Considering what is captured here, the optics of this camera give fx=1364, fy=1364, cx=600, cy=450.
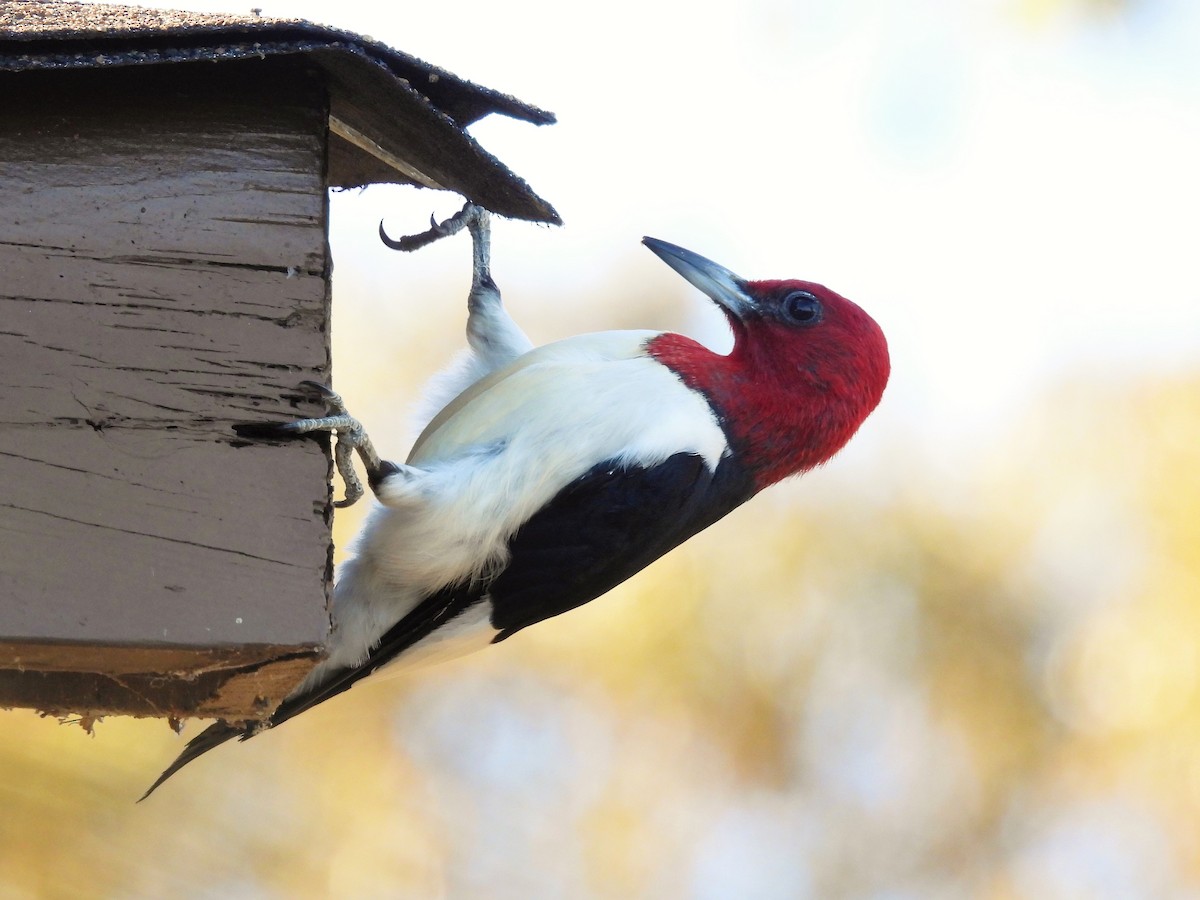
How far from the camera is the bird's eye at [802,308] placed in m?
3.02

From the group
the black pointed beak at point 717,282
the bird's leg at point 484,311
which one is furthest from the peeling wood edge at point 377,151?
the black pointed beak at point 717,282

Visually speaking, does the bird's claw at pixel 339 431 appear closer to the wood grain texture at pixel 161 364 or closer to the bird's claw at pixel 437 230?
the wood grain texture at pixel 161 364

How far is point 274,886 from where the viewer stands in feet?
13.7

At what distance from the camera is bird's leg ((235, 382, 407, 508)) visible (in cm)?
200

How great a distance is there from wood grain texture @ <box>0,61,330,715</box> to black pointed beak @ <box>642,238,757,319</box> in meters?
1.12

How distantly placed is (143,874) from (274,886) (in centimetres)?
54

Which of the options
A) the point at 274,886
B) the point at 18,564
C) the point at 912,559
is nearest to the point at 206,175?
the point at 18,564

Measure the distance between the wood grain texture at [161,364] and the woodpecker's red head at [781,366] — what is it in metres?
0.95

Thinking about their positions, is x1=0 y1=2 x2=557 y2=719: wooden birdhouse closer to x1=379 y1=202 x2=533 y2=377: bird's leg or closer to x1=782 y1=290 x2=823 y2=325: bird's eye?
x1=379 y1=202 x2=533 y2=377: bird's leg

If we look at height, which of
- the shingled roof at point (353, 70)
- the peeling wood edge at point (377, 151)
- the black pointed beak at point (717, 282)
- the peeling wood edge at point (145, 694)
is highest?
the shingled roof at point (353, 70)

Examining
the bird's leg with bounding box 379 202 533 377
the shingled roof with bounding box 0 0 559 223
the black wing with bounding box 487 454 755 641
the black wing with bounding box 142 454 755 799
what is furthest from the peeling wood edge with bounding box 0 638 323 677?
the bird's leg with bounding box 379 202 533 377

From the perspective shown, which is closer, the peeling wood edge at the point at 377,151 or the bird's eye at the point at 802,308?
the peeling wood edge at the point at 377,151

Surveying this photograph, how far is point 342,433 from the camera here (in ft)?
7.20

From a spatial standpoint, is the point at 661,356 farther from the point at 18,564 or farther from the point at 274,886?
the point at 274,886
